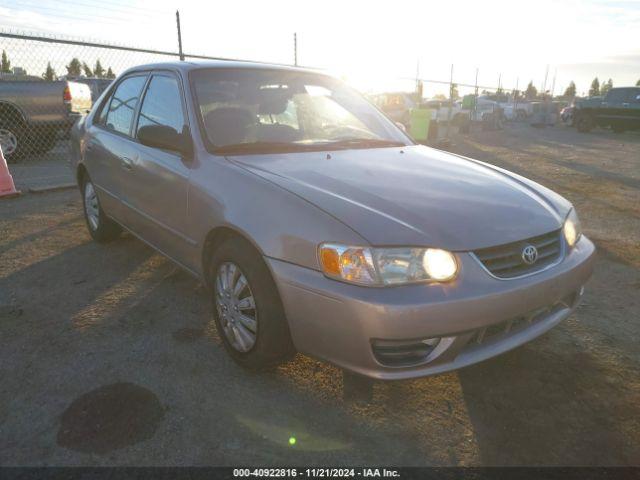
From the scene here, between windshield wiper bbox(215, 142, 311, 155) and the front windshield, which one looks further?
the front windshield

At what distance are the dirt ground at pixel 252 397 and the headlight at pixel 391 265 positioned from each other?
71 centimetres

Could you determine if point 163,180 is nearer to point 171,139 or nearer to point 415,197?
point 171,139

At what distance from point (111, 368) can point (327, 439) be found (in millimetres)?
1262

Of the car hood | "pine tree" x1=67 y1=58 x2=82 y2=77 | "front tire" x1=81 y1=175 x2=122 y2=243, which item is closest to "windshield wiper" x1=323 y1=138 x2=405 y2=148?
the car hood

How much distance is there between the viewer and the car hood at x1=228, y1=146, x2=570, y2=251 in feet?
6.49

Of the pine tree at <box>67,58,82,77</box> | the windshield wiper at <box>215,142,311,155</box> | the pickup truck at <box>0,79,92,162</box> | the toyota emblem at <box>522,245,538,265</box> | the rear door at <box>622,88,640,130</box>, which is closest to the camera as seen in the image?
the toyota emblem at <box>522,245,538,265</box>

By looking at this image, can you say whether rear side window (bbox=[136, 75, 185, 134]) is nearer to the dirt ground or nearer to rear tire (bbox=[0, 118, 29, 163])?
the dirt ground

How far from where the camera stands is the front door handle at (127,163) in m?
3.38

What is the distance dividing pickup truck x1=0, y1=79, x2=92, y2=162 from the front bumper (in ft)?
29.2

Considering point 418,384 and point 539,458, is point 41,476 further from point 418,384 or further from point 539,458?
point 539,458

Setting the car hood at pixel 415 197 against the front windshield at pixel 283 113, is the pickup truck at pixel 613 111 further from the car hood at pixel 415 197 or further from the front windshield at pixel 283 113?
the car hood at pixel 415 197

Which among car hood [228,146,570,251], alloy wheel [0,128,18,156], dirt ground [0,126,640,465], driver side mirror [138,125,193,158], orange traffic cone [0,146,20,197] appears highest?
driver side mirror [138,125,193,158]

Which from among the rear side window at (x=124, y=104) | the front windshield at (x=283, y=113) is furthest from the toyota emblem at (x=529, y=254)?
the rear side window at (x=124, y=104)

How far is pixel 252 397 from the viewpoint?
229 centimetres
